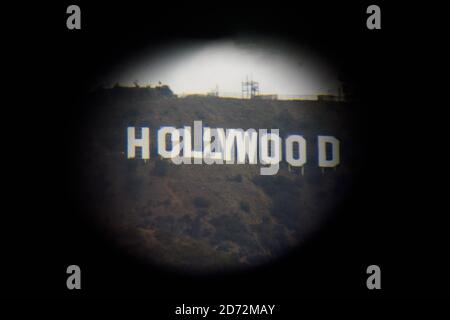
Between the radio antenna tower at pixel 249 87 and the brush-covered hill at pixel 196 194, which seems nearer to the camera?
the brush-covered hill at pixel 196 194

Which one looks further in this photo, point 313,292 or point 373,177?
point 373,177

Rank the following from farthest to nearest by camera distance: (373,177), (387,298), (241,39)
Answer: (241,39)
(373,177)
(387,298)

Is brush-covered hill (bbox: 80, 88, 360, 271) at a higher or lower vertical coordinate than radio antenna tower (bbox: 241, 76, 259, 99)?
lower

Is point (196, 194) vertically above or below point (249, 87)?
below

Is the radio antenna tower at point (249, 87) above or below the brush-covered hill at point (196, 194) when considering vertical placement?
above

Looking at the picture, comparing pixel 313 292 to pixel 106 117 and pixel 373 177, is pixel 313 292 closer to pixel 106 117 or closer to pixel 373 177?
pixel 373 177

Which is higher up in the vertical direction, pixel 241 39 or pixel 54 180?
pixel 241 39

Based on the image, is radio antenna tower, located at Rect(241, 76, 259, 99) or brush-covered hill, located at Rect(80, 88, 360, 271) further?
radio antenna tower, located at Rect(241, 76, 259, 99)

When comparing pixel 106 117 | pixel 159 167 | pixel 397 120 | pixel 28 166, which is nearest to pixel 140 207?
pixel 159 167
